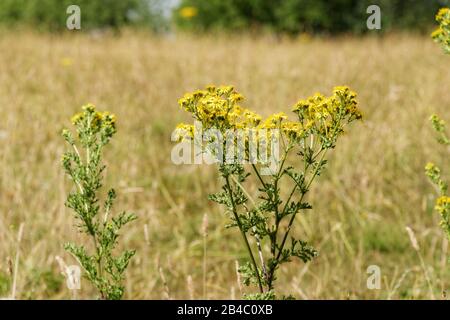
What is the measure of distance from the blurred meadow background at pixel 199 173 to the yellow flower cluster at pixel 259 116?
26.3 inches

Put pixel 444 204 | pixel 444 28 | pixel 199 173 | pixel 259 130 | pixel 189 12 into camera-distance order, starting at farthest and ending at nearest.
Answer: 1. pixel 189 12
2. pixel 199 173
3. pixel 444 28
4. pixel 444 204
5. pixel 259 130

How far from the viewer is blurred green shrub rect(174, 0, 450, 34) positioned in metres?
21.3

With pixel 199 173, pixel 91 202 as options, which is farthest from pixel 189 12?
pixel 91 202

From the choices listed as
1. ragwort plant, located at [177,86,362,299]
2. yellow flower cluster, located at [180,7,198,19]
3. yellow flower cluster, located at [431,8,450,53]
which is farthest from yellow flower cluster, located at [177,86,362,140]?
yellow flower cluster, located at [180,7,198,19]

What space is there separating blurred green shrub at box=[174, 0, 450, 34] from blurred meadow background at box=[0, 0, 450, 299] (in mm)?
12905

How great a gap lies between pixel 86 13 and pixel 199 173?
77.7ft

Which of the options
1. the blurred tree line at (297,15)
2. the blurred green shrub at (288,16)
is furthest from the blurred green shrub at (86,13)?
the blurred green shrub at (288,16)

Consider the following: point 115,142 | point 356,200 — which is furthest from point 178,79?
point 356,200

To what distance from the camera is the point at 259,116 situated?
1418mm

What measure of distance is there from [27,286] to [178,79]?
432 centimetres

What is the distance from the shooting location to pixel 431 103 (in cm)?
511

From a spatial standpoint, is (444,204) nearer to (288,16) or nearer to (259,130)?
(259,130)

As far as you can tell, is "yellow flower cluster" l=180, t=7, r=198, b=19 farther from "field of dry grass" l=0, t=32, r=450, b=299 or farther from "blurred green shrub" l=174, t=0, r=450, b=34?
"field of dry grass" l=0, t=32, r=450, b=299
